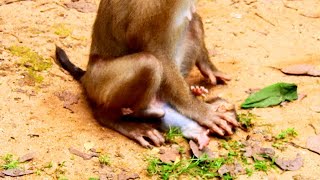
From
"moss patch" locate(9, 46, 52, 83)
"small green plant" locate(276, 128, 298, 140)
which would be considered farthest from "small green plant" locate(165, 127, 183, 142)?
"moss patch" locate(9, 46, 52, 83)

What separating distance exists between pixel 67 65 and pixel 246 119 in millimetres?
1688

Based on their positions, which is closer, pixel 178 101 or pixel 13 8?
pixel 178 101

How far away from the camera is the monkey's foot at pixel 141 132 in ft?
16.5

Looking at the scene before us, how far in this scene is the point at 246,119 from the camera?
5324 mm

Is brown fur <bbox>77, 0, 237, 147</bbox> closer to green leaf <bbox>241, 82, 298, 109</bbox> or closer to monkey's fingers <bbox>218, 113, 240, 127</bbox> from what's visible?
monkey's fingers <bbox>218, 113, 240, 127</bbox>

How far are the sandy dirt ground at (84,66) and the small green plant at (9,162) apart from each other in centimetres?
6

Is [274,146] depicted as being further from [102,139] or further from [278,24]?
[278,24]

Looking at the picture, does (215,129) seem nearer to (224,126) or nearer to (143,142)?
(224,126)

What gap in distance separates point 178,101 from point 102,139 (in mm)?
671

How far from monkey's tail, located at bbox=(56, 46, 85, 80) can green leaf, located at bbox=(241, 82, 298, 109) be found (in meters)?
1.48

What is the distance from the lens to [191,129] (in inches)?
202

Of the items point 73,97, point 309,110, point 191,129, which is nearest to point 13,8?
point 73,97

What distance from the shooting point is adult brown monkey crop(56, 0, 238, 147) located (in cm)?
496

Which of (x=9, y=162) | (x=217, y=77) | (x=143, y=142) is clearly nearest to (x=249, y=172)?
(x=143, y=142)
